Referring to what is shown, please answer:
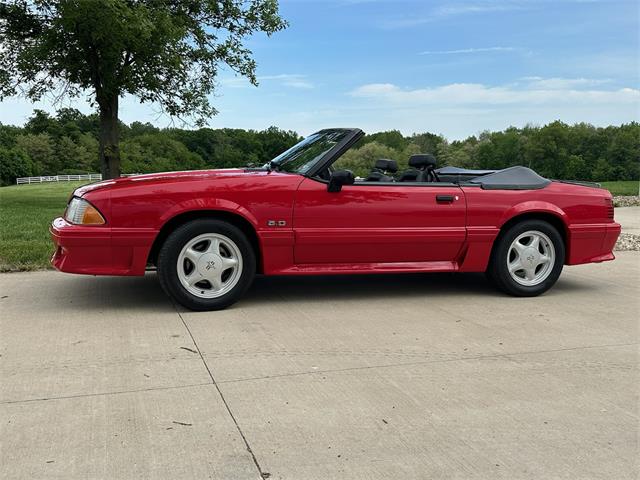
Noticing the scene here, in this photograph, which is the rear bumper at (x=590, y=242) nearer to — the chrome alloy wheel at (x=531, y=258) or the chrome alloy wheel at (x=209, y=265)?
the chrome alloy wheel at (x=531, y=258)

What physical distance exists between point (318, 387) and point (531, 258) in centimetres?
296

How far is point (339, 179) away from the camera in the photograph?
4.84 metres

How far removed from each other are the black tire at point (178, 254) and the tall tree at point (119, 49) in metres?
11.9

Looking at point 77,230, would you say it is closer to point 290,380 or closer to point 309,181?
point 309,181

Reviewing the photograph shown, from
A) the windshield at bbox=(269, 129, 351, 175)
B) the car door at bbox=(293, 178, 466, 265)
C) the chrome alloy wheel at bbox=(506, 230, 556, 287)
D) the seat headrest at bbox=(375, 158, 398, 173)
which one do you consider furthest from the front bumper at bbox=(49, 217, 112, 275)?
the chrome alloy wheel at bbox=(506, 230, 556, 287)

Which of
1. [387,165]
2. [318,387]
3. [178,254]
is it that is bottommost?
[318,387]

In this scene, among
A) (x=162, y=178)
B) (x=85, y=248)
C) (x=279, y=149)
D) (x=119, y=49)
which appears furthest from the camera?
(x=119, y=49)

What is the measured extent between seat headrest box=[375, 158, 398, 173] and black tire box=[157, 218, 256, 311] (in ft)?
5.19

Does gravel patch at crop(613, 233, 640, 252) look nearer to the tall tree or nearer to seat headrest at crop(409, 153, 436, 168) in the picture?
seat headrest at crop(409, 153, 436, 168)

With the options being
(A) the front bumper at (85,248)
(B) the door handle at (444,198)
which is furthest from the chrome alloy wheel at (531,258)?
(A) the front bumper at (85,248)

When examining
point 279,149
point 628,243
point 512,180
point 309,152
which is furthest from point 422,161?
point 279,149

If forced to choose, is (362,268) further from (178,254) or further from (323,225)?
(178,254)

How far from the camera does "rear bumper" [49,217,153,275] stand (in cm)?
452

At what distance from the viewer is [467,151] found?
16547 mm
